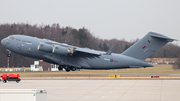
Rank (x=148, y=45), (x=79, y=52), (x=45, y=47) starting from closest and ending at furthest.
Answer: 1. (x=45, y=47)
2. (x=79, y=52)
3. (x=148, y=45)

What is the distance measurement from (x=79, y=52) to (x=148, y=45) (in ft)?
33.5

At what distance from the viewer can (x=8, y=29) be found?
3196 inches

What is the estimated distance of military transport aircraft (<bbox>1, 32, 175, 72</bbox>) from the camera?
Answer: 34.4 metres

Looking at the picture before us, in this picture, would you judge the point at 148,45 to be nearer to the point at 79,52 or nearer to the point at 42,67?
the point at 79,52

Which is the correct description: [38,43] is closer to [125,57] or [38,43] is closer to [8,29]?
[125,57]

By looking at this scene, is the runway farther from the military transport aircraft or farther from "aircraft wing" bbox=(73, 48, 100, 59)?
"aircraft wing" bbox=(73, 48, 100, 59)

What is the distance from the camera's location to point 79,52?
117 feet

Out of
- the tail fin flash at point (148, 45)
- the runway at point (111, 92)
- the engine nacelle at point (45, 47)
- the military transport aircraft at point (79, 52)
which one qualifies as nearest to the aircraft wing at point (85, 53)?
the military transport aircraft at point (79, 52)

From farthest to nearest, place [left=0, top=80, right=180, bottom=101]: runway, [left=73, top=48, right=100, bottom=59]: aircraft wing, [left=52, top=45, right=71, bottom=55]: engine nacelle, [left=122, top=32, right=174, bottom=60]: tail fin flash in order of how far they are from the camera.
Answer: [left=122, top=32, right=174, bottom=60]: tail fin flash < [left=73, top=48, right=100, bottom=59]: aircraft wing < [left=52, top=45, right=71, bottom=55]: engine nacelle < [left=0, top=80, right=180, bottom=101]: runway

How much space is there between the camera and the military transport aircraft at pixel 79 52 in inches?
1355

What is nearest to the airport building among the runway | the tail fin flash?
the tail fin flash

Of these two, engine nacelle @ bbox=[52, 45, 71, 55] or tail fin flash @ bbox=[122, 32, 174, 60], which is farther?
tail fin flash @ bbox=[122, 32, 174, 60]

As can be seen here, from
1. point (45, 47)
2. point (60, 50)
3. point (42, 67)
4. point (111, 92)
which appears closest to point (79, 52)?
point (60, 50)

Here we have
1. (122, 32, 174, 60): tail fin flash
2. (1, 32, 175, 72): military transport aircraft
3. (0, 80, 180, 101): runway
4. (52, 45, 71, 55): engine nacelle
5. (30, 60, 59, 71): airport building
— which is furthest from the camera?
(30, 60, 59, 71): airport building
